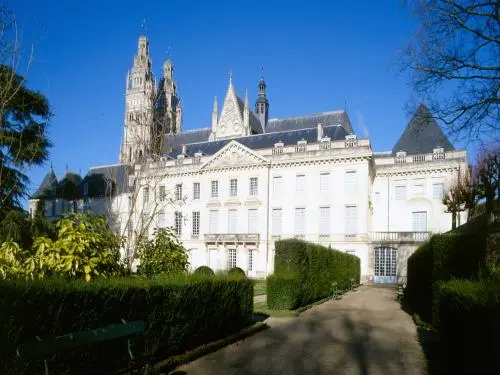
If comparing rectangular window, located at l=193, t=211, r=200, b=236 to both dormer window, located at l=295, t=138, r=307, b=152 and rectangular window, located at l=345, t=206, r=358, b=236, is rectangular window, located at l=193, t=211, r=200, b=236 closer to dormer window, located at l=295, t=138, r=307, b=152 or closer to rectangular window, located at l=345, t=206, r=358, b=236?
dormer window, located at l=295, t=138, r=307, b=152

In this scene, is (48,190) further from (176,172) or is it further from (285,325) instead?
(285,325)

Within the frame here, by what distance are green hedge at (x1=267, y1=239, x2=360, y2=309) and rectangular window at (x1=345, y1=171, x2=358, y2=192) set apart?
13.0m

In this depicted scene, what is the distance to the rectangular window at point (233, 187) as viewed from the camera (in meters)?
35.8

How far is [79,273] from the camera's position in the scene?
675 cm

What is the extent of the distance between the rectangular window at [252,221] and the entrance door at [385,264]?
33.6 feet

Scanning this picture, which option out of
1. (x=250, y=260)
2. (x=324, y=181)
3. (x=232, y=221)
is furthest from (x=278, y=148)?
(x=250, y=260)

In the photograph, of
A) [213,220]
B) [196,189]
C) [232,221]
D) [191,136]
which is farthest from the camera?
[191,136]

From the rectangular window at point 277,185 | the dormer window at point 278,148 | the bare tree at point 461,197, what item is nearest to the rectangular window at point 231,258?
the rectangular window at point 277,185

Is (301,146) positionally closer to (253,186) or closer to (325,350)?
(253,186)

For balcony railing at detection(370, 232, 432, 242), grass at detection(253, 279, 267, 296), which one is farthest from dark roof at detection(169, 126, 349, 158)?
grass at detection(253, 279, 267, 296)

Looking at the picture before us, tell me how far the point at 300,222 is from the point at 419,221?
379 inches

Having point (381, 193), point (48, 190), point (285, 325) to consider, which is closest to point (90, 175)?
point (48, 190)

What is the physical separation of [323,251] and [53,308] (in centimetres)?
1475

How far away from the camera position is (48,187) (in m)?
48.2
